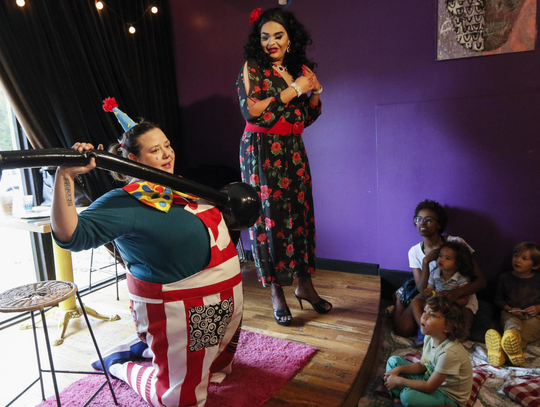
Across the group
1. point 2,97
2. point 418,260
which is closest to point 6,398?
point 2,97

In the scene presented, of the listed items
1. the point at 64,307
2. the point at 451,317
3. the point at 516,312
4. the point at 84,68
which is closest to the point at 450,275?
the point at 516,312

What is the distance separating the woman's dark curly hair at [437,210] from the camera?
2453 mm

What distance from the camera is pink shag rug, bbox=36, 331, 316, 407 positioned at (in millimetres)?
1527

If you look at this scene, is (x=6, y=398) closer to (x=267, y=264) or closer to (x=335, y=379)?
(x=267, y=264)

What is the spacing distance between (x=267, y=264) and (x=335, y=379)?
62cm

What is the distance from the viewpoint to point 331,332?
2.01m

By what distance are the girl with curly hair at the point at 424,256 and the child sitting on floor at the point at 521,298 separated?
164mm

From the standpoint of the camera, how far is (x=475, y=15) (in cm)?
237

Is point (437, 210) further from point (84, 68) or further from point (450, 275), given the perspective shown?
point (84, 68)

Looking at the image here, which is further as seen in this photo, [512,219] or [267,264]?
[512,219]

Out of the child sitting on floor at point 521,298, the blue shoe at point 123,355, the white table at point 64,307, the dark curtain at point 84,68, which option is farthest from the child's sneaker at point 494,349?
the dark curtain at point 84,68

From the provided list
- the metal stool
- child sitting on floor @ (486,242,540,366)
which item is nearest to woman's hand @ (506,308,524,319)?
child sitting on floor @ (486,242,540,366)

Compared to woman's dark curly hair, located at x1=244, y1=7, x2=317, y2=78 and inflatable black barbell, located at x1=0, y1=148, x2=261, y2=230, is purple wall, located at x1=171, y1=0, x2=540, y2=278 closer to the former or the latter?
woman's dark curly hair, located at x1=244, y1=7, x2=317, y2=78

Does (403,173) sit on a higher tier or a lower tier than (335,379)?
higher
